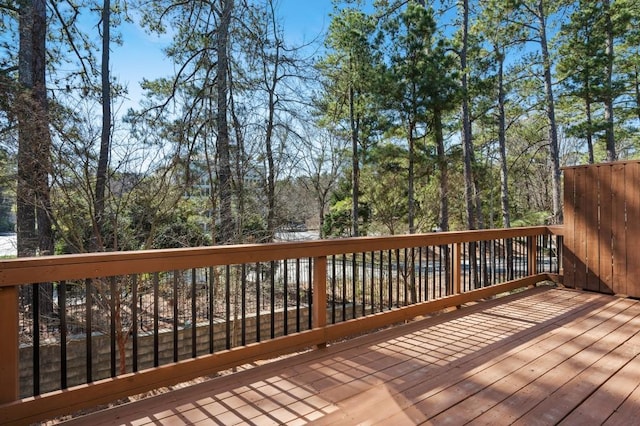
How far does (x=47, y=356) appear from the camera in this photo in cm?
561

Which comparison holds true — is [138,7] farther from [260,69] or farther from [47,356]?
[47,356]

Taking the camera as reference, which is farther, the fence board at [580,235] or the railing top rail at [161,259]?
the fence board at [580,235]

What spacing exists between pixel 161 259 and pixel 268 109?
5.86 metres

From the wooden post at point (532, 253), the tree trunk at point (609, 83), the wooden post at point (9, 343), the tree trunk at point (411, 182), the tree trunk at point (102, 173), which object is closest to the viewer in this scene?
the wooden post at point (9, 343)

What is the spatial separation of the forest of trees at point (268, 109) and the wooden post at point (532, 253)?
4040 millimetres

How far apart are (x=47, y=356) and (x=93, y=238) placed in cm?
222

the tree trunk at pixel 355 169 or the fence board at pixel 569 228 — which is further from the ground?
the tree trunk at pixel 355 169

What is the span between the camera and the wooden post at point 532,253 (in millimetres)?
5039

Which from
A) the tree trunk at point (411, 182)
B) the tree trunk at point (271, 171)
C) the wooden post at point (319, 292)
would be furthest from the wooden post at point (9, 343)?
the tree trunk at point (411, 182)

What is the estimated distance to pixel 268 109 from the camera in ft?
24.4

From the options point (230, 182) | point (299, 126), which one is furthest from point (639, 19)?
point (230, 182)

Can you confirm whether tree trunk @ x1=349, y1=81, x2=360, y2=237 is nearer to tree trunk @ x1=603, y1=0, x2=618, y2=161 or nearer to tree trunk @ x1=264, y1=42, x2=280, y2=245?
tree trunk @ x1=264, y1=42, x2=280, y2=245

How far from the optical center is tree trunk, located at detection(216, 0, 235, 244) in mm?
6441

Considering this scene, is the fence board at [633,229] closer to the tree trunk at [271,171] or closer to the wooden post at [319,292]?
the wooden post at [319,292]
